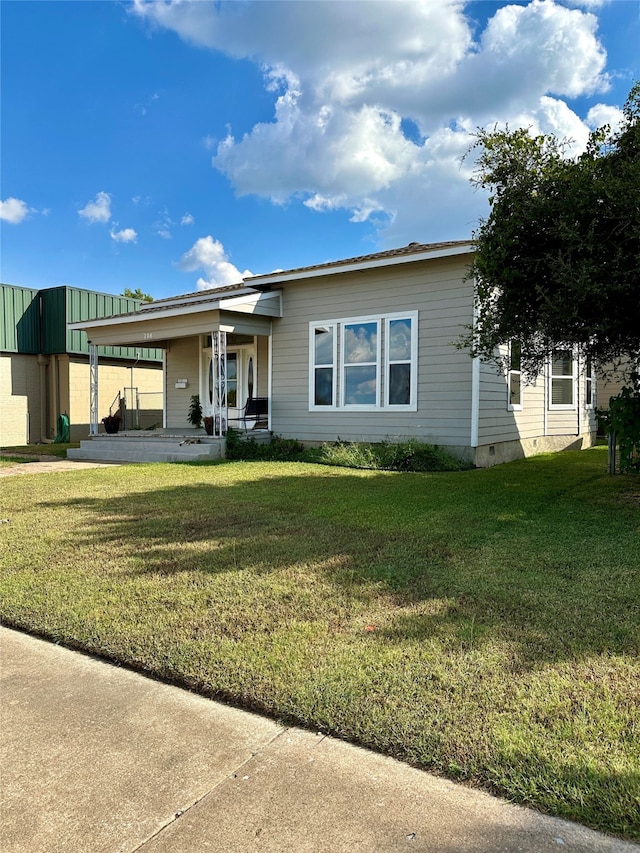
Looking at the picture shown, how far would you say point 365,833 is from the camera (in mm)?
1724

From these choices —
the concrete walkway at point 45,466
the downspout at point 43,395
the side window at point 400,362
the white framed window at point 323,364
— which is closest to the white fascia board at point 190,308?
the white framed window at point 323,364

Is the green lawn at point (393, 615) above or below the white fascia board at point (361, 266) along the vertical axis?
below

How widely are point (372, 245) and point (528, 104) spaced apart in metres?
6.85

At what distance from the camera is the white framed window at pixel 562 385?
44.7 ft

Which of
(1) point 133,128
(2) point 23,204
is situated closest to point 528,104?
(1) point 133,128

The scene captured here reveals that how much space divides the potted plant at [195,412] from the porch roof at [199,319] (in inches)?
82.8

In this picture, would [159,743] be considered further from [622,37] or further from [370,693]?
[622,37]

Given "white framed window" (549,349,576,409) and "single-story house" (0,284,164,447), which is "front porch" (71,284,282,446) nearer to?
"single-story house" (0,284,164,447)

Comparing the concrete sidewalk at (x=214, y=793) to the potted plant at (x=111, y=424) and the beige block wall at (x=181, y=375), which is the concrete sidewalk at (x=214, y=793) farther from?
the potted plant at (x=111, y=424)

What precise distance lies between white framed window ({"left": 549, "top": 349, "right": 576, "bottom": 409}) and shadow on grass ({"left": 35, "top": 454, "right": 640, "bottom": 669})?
5.76 meters

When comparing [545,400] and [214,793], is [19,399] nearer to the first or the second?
[545,400]

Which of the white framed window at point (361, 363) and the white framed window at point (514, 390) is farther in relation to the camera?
the white framed window at point (514, 390)

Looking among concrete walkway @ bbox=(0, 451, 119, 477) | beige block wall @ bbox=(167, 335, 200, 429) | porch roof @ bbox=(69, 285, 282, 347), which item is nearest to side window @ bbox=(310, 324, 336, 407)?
porch roof @ bbox=(69, 285, 282, 347)

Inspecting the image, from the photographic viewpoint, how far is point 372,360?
454 inches
